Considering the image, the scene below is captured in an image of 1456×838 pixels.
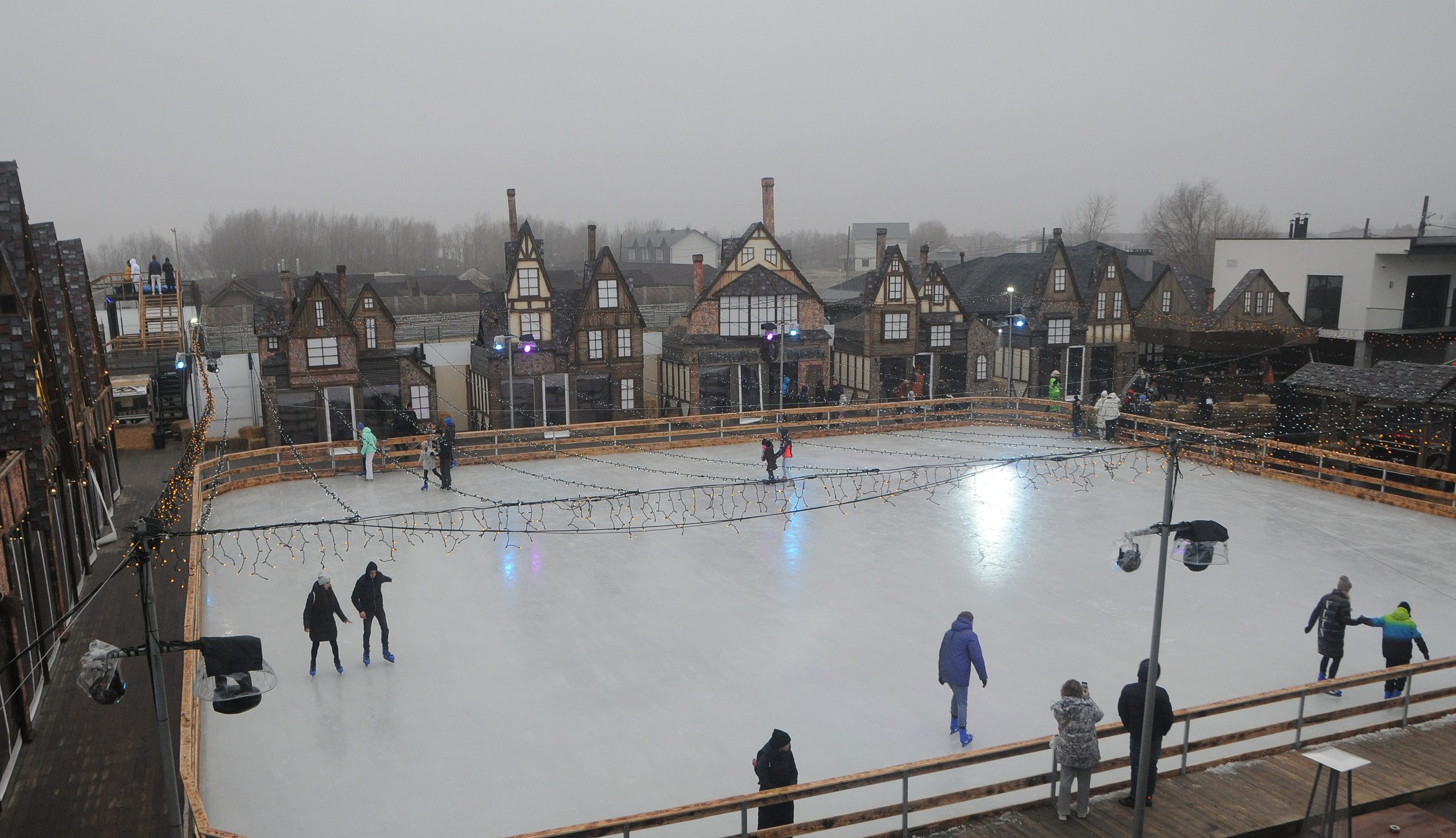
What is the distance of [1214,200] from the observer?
91062 millimetres

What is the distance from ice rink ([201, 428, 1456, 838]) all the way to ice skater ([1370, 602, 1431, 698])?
0.81 metres

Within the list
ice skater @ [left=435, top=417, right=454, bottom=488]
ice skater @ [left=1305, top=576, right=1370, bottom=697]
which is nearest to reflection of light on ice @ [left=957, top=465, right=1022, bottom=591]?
ice skater @ [left=1305, top=576, right=1370, bottom=697]

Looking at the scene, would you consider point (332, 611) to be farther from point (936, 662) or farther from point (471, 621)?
point (936, 662)

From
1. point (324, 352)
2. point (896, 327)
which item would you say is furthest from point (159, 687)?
point (896, 327)

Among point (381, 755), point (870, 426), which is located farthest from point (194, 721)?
point (870, 426)

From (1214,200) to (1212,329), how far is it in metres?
68.1

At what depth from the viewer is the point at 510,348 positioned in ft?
82.2

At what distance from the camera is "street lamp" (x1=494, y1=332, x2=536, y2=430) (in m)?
25.4

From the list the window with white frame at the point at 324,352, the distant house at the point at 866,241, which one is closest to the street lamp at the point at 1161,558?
the window with white frame at the point at 324,352

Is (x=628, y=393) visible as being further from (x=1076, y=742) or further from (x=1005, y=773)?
(x=1076, y=742)

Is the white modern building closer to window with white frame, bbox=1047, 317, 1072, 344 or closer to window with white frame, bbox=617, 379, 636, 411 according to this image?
window with white frame, bbox=1047, 317, 1072, 344

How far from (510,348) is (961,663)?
17.8 m

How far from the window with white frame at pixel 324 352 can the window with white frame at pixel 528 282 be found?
500 cm

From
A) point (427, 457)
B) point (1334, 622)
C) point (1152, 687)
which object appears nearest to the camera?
point (1152, 687)
